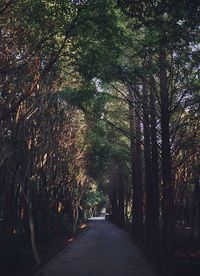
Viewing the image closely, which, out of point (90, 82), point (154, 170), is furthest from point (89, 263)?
point (90, 82)

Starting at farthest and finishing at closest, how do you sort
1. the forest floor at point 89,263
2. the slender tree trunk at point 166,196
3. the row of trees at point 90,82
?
1. the forest floor at point 89,263
2. the slender tree trunk at point 166,196
3. the row of trees at point 90,82

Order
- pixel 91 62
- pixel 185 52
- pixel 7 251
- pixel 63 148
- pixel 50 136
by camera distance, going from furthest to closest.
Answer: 1. pixel 63 148
2. pixel 50 136
3. pixel 7 251
4. pixel 91 62
5. pixel 185 52

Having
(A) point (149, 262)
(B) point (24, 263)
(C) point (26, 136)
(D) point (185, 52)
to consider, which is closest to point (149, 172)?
(A) point (149, 262)

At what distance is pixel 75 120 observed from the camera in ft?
97.5

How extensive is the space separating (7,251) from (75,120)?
1359cm

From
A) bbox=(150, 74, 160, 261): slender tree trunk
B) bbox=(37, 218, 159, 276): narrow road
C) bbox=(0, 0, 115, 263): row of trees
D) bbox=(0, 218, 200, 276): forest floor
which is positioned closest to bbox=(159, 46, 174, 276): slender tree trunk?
bbox=(0, 218, 200, 276): forest floor

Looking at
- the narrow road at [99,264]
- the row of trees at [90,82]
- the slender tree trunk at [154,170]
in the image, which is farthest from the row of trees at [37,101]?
the slender tree trunk at [154,170]

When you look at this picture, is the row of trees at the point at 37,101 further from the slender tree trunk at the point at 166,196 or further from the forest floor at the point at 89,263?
the slender tree trunk at the point at 166,196

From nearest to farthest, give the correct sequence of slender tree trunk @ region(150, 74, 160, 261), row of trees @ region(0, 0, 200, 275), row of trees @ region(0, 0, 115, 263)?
1. row of trees @ region(0, 0, 200, 275)
2. row of trees @ region(0, 0, 115, 263)
3. slender tree trunk @ region(150, 74, 160, 261)

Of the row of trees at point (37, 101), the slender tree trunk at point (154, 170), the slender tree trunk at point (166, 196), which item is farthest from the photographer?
the slender tree trunk at point (154, 170)

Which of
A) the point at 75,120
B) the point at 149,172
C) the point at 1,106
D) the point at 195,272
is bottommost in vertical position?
the point at 195,272

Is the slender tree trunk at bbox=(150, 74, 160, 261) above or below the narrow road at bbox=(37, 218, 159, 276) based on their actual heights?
above

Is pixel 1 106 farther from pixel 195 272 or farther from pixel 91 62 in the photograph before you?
pixel 195 272

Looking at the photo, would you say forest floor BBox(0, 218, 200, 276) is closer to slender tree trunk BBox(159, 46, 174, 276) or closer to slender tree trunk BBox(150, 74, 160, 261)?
slender tree trunk BBox(159, 46, 174, 276)
